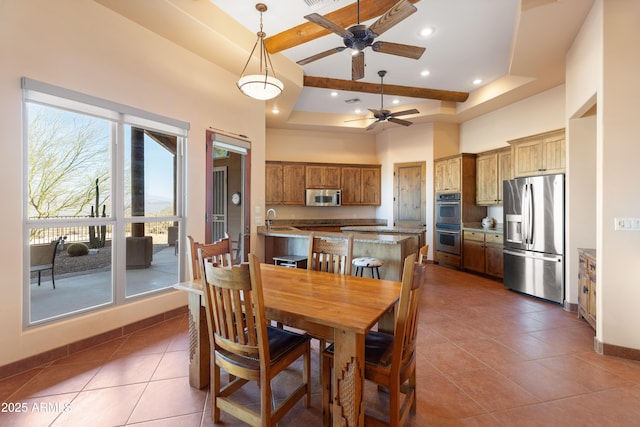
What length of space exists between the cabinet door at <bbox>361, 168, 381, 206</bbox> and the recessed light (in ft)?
13.1

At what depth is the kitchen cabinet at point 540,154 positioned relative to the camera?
407 cm

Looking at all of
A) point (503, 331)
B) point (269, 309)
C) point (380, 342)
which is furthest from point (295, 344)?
point (503, 331)

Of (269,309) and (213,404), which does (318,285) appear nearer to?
(269,309)

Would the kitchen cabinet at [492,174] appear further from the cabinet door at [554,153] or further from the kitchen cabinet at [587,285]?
the kitchen cabinet at [587,285]

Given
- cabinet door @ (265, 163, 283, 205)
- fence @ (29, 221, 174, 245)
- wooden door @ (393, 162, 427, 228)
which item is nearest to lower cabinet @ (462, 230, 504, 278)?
wooden door @ (393, 162, 427, 228)

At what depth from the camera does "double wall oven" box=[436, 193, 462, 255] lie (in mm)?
6047

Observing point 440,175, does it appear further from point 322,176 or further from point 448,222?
point 322,176

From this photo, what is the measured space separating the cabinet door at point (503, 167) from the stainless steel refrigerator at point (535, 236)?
843 mm

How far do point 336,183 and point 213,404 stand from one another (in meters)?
6.07

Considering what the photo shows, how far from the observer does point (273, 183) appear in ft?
23.0

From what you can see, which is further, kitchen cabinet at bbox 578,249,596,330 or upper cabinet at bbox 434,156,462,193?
upper cabinet at bbox 434,156,462,193

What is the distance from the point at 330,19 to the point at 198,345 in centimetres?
361

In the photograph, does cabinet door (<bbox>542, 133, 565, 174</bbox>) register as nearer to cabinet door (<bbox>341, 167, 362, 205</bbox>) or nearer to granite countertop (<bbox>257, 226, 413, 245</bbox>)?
granite countertop (<bbox>257, 226, 413, 245</bbox>)

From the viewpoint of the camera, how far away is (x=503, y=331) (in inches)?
122
